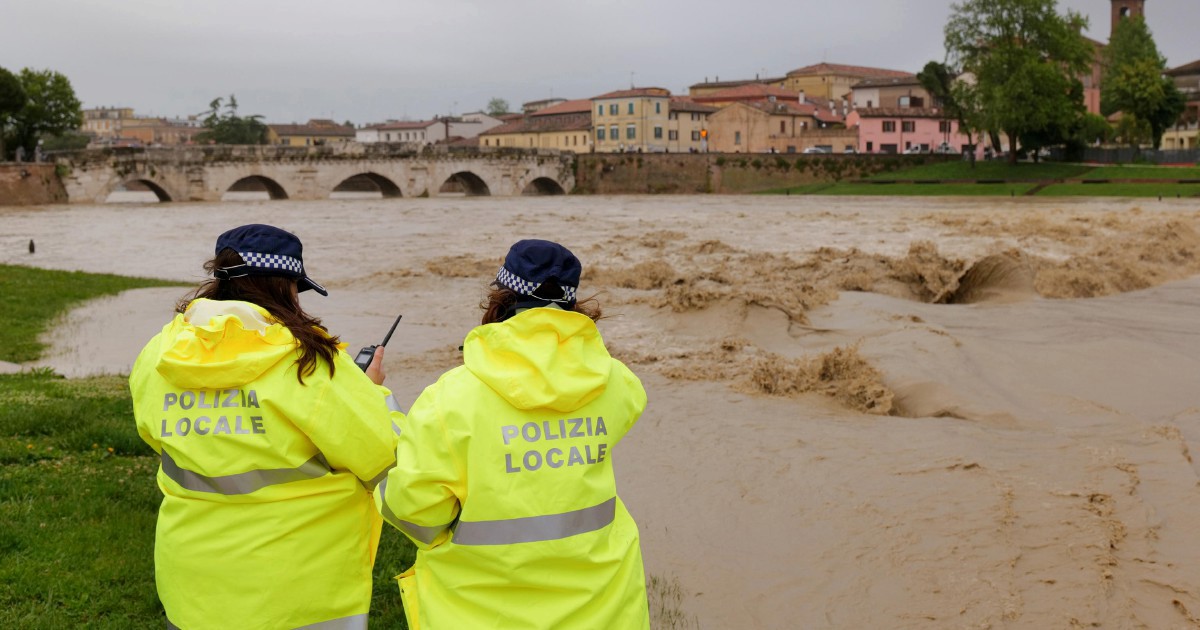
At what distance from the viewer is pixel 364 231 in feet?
109

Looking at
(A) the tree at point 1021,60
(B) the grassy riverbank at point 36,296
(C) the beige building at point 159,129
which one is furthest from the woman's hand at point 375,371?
(C) the beige building at point 159,129

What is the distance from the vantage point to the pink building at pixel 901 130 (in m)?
79.9

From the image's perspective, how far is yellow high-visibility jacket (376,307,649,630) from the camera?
283 centimetres

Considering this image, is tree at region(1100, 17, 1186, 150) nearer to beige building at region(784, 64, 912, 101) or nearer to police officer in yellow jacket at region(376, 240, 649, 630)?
beige building at region(784, 64, 912, 101)

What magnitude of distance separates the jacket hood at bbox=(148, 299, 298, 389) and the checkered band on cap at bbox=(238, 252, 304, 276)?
0.57 feet

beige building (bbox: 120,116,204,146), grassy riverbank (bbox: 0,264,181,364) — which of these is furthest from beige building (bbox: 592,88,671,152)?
beige building (bbox: 120,116,204,146)

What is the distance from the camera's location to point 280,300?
3.42 m

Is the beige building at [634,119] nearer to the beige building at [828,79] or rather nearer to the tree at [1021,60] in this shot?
the beige building at [828,79]

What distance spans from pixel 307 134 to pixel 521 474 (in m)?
133

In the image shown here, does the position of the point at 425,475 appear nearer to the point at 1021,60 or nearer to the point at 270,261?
the point at 270,261

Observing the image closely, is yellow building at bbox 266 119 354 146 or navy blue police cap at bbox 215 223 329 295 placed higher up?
yellow building at bbox 266 119 354 146

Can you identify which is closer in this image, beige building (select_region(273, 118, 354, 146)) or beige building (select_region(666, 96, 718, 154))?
beige building (select_region(666, 96, 718, 154))

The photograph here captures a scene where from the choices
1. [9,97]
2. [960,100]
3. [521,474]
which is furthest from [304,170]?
[521,474]

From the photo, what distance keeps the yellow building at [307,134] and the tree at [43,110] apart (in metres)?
62.9
